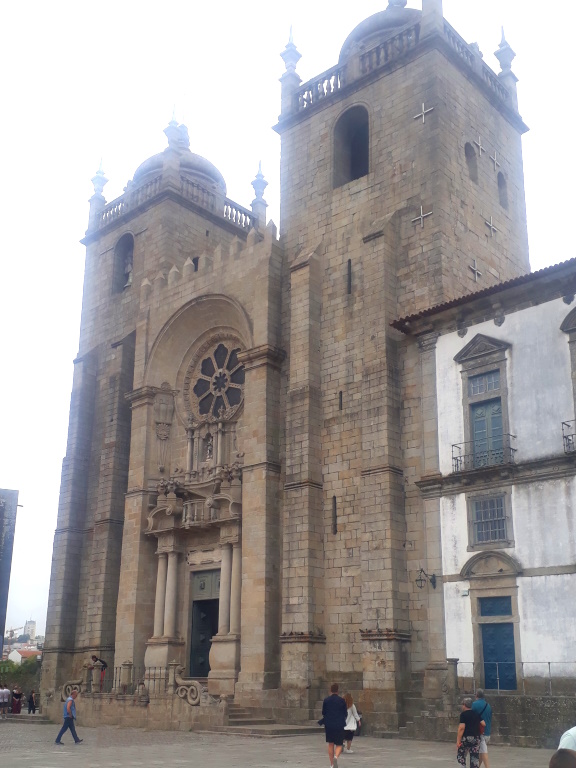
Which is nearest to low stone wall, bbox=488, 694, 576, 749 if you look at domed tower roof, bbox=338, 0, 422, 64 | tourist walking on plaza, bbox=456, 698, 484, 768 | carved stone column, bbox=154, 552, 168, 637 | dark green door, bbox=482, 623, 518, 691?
dark green door, bbox=482, 623, 518, 691

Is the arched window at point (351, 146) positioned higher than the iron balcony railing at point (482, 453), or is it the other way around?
the arched window at point (351, 146)

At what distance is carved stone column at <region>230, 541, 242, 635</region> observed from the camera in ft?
79.3

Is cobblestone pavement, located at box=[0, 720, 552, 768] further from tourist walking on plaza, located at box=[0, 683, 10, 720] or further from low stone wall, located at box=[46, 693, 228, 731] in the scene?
tourist walking on plaza, located at box=[0, 683, 10, 720]

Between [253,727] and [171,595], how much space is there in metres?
7.28

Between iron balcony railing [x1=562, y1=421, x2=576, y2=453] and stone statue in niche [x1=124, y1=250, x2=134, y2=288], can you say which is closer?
iron balcony railing [x1=562, y1=421, x2=576, y2=453]

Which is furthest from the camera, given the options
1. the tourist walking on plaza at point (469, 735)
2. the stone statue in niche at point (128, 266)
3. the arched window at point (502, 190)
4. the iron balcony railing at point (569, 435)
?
the stone statue in niche at point (128, 266)

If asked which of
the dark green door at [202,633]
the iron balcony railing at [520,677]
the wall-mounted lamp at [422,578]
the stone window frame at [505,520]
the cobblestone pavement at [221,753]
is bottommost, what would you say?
the cobblestone pavement at [221,753]

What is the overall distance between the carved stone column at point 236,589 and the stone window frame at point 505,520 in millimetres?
7664

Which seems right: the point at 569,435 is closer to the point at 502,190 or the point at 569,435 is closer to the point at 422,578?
the point at 422,578

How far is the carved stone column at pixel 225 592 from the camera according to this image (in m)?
24.6

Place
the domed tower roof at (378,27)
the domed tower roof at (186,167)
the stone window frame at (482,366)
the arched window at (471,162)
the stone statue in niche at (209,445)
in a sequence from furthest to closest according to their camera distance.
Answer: the domed tower roof at (186,167) < the domed tower roof at (378,27) < the stone statue in niche at (209,445) < the arched window at (471,162) < the stone window frame at (482,366)

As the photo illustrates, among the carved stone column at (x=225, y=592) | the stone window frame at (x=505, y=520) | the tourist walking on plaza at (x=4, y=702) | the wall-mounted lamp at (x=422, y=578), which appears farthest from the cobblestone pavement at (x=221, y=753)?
the tourist walking on plaza at (x=4, y=702)

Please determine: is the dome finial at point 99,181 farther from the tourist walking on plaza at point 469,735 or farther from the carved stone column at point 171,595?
the tourist walking on plaza at point 469,735

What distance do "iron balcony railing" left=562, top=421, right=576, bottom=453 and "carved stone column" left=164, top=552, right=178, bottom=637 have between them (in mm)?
13184
